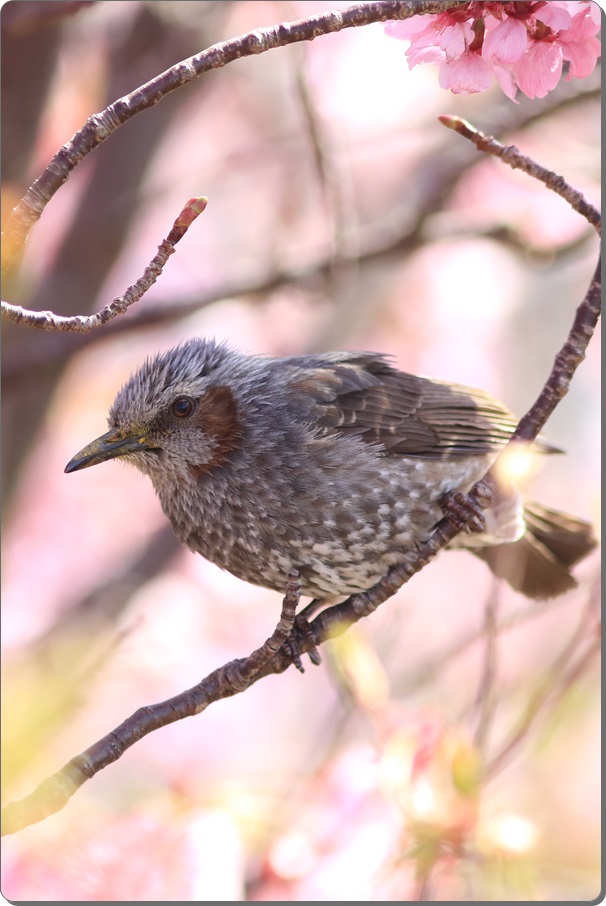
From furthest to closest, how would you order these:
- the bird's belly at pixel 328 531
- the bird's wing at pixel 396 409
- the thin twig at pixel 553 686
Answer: the bird's wing at pixel 396 409, the bird's belly at pixel 328 531, the thin twig at pixel 553 686

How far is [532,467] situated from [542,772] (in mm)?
2046

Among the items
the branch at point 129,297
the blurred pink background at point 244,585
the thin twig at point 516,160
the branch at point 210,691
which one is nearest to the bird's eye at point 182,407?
the blurred pink background at point 244,585

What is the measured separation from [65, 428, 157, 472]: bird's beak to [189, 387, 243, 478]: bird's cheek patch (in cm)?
14

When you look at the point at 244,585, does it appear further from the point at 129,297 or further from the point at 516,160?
the point at 129,297

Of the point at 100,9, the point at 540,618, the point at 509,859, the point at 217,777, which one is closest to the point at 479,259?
the point at 540,618

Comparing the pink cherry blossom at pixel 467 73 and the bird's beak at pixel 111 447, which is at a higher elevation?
the bird's beak at pixel 111 447

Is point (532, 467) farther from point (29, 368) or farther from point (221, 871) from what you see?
point (29, 368)

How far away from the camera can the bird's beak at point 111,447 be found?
96.8 inches

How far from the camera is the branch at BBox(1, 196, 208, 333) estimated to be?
63.6 inches

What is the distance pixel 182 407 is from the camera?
2643 millimetres

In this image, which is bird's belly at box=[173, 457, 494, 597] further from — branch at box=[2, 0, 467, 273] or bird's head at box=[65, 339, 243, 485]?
branch at box=[2, 0, 467, 273]

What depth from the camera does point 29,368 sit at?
3.34 metres

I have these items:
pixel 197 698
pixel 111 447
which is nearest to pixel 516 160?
pixel 111 447

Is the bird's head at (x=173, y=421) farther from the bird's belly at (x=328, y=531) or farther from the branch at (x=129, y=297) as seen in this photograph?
the branch at (x=129, y=297)
